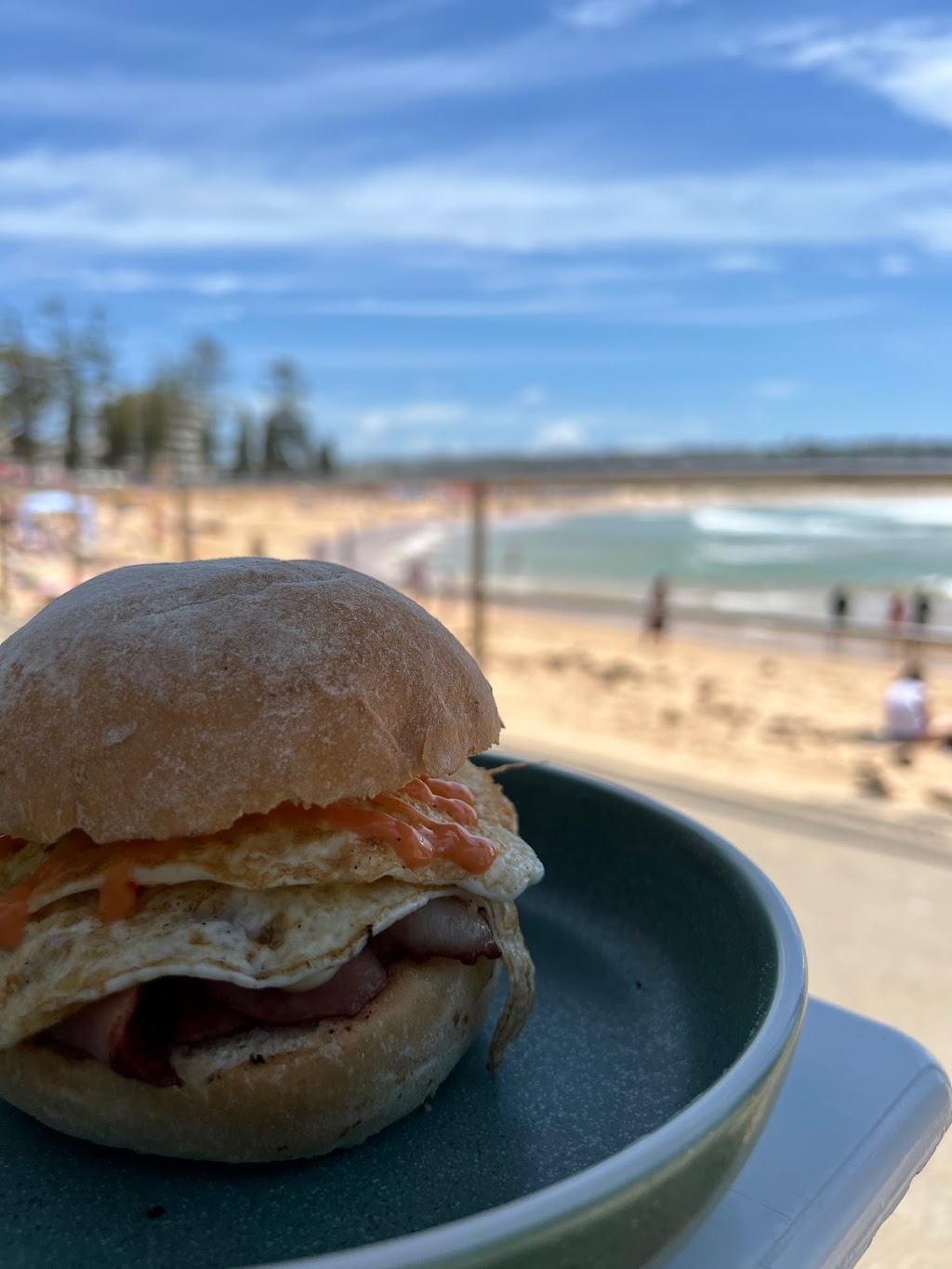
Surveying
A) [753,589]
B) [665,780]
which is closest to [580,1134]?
[665,780]

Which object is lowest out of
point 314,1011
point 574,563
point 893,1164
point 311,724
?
point 574,563

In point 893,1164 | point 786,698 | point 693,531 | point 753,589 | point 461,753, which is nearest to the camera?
point 893,1164

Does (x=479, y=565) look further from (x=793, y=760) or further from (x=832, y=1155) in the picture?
(x=832, y=1155)

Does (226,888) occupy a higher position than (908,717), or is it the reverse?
(226,888)

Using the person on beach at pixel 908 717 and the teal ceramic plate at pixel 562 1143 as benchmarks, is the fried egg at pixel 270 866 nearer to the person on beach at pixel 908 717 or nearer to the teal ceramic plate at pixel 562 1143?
the teal ceramic plate at pixel 562 1143

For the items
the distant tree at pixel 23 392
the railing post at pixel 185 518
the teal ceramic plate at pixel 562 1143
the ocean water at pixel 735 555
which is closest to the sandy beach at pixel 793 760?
the railing post at pixel 185 518

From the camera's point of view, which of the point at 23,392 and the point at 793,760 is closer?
the point at 793,760

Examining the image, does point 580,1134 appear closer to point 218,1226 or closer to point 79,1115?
point 218,1226

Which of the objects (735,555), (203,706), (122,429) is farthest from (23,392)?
(203,706)
